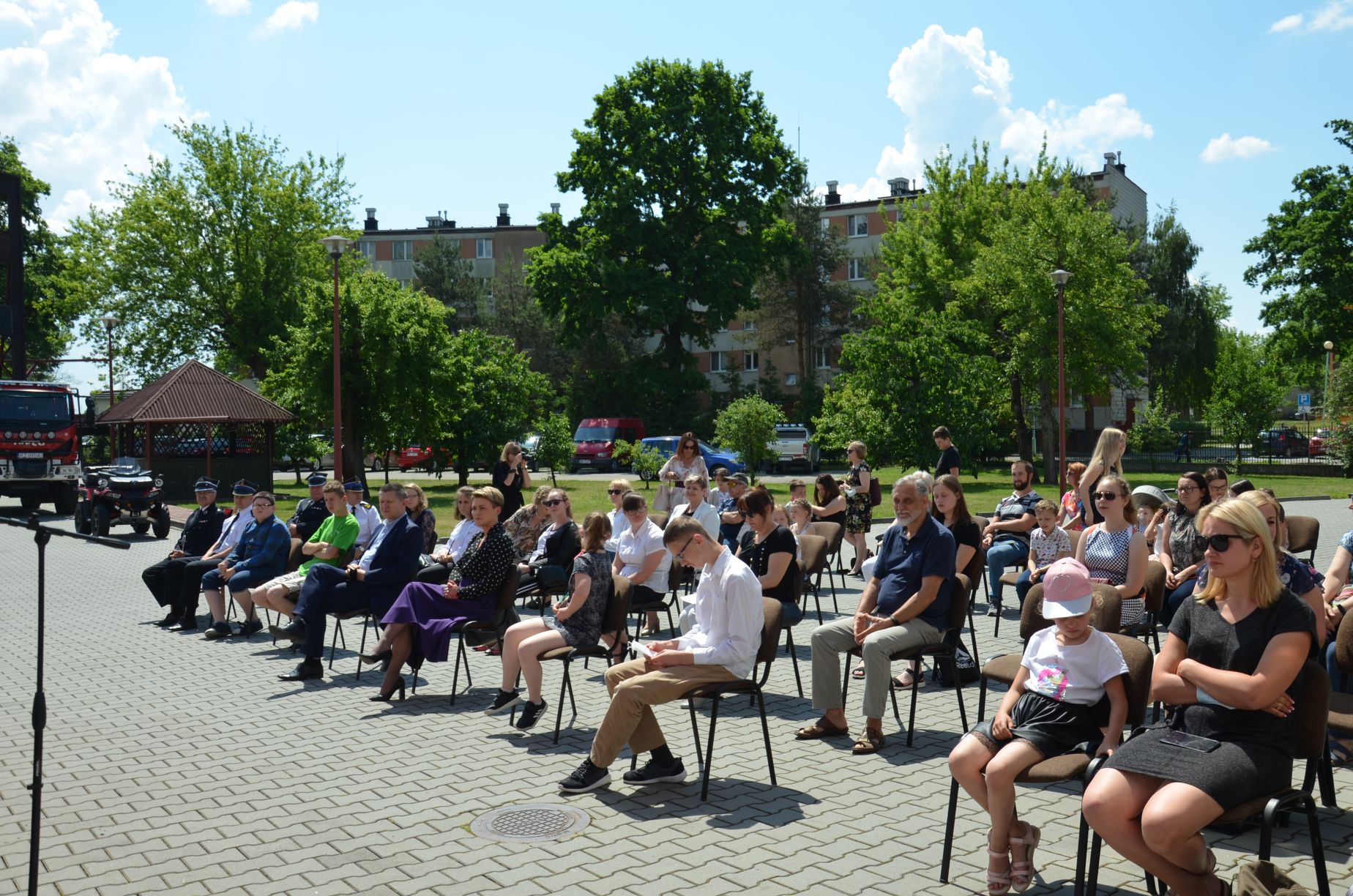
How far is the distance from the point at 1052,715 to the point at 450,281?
7077cm

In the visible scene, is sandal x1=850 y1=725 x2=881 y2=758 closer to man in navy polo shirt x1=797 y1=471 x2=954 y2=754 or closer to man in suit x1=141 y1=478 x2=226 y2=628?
man in navy polo shirt x1=797 y1=471 x2=954 y2=754

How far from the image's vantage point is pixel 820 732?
24.1ft

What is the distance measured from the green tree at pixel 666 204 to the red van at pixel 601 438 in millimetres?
4210

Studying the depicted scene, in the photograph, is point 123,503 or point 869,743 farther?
point 123,503

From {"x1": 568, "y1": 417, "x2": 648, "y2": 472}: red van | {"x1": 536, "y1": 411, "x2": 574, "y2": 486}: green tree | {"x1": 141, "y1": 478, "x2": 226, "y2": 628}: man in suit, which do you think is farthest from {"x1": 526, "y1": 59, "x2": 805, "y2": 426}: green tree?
{"x1": 141, "y1": 478, "x2": 226, "y2": 628}: man in suit

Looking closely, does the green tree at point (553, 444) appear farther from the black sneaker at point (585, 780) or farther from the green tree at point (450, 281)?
the green tree at point (450, 281)

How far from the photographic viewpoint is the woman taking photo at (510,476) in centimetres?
1459

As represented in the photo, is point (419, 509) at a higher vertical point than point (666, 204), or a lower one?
lower

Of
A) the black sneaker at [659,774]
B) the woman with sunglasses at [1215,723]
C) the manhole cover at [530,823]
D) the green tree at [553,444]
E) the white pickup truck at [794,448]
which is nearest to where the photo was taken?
the woman with sunglasses at [1215,723]

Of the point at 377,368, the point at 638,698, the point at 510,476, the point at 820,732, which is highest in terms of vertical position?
the point at 377,368

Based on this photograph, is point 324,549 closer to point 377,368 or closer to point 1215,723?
point 1215,723

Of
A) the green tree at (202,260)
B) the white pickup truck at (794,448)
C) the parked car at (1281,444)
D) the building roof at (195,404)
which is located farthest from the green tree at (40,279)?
the parked car at (1281,444)

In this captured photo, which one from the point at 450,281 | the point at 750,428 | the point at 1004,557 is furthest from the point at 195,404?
the point at 450,281

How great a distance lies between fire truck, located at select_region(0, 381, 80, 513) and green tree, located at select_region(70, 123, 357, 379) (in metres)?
17.9
